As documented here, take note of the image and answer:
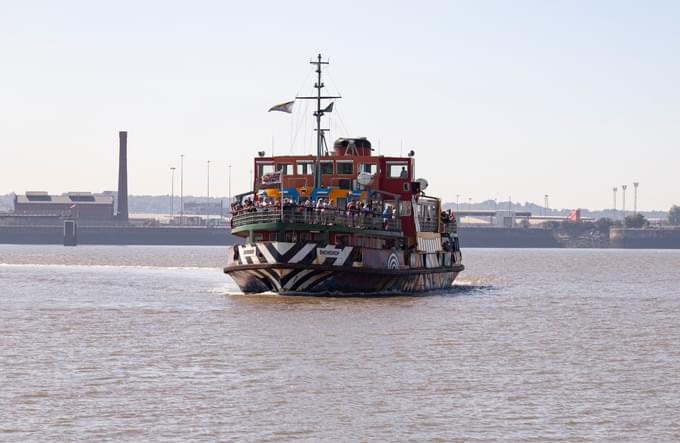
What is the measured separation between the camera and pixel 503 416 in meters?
25.6

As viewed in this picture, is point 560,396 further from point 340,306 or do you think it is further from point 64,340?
point 340,306

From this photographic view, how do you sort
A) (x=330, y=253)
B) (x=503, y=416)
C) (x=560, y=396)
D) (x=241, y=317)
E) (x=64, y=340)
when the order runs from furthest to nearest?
(x=330, y=253)
(x=241, y=317)
(x=64, y=340)
(x=560, y=396)
(x=503, y=416)

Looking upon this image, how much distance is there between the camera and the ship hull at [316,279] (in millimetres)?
55000

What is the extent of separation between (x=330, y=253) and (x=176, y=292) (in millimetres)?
12994

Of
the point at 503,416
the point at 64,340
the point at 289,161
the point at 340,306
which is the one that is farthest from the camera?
the point at 289,161

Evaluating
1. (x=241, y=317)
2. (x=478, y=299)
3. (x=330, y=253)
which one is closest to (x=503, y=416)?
(x=241, y=317)

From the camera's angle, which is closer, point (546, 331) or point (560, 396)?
point (560, 396)

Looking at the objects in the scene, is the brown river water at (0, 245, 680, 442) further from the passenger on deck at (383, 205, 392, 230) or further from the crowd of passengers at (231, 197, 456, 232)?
the passenger on deck at (383, 205, 392, 230)

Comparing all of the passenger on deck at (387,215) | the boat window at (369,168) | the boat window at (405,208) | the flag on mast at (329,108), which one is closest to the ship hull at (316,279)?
the passenger on deck at (387,215)

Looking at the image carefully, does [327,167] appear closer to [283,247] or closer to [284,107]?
[284,107]

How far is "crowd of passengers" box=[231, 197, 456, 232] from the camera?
55.3 metres

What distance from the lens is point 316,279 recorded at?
182 feet

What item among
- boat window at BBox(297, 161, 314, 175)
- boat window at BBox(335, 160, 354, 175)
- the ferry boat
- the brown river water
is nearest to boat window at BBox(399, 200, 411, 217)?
the ferry boat

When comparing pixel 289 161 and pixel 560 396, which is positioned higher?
pixel 289 161
